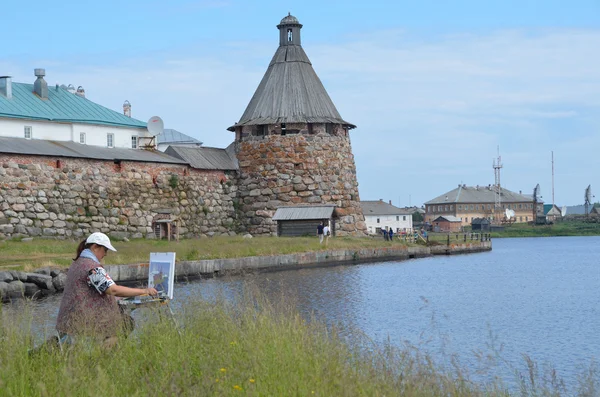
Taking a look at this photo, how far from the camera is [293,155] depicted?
39.1m

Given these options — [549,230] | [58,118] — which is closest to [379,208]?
[549,230]

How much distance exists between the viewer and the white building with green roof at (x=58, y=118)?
34.7 meters

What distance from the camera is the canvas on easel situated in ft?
30.5

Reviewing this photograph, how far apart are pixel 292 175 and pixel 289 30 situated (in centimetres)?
783

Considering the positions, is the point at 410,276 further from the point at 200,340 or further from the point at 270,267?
the point at 200,340

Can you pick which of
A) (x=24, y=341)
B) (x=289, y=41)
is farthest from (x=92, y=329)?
(x=289, y=41)

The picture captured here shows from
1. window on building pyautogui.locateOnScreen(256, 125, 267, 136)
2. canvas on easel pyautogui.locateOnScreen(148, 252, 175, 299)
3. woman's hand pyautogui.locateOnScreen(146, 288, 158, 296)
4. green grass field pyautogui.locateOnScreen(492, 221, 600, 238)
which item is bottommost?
woman's hand pyautogui.locateOnScreen(146, 288, 158, 296)

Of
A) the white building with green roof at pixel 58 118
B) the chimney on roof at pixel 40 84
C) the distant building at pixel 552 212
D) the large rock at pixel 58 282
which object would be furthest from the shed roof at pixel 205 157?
the distant building at pixel 552 212

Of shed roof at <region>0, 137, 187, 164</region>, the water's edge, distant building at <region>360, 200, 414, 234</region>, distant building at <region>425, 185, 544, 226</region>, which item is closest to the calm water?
the water's edge

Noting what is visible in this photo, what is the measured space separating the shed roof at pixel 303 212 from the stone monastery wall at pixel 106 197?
287 centimetres

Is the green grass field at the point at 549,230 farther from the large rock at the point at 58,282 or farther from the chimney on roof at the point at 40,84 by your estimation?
the large rock at the point at 58,282

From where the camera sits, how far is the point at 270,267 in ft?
97.3

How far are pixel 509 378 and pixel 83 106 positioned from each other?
99.7 ft

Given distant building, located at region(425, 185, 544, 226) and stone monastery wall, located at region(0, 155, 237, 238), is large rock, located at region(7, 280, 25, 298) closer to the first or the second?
stone monastery wall, located at region(0, 155, 237, 238)
